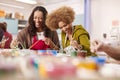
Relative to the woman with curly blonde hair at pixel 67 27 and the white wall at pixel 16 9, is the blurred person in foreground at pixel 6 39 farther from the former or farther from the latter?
the white wall at pixel 16 9

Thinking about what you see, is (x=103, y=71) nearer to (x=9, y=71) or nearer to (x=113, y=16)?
(x=9, y=71)

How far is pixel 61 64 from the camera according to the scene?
0.97 feet

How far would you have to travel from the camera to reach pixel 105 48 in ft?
4.49

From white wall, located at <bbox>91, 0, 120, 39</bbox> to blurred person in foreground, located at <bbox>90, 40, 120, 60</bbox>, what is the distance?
3629 mm

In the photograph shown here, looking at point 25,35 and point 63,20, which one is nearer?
point 63,20

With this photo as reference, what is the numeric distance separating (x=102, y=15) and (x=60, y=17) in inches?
129

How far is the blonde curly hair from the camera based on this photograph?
2150mm

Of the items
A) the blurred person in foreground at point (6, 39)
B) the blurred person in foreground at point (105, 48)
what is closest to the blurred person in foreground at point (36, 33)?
the blurred person in foreground at point (6, 39)

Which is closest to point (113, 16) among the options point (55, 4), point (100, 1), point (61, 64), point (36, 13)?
point (100, 1)

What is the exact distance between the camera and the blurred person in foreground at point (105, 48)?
1324 millimetres

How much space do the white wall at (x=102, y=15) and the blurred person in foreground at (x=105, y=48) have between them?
3.63 metres

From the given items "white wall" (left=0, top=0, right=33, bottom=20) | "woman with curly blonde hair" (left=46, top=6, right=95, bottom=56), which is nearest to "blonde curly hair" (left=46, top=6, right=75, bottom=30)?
"woman with curly blonde hair" (left=46, top=6, right=95, bottom=56)

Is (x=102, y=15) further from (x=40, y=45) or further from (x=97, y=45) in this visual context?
(x=97, y=45)

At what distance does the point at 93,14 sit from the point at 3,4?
3.09 meters
